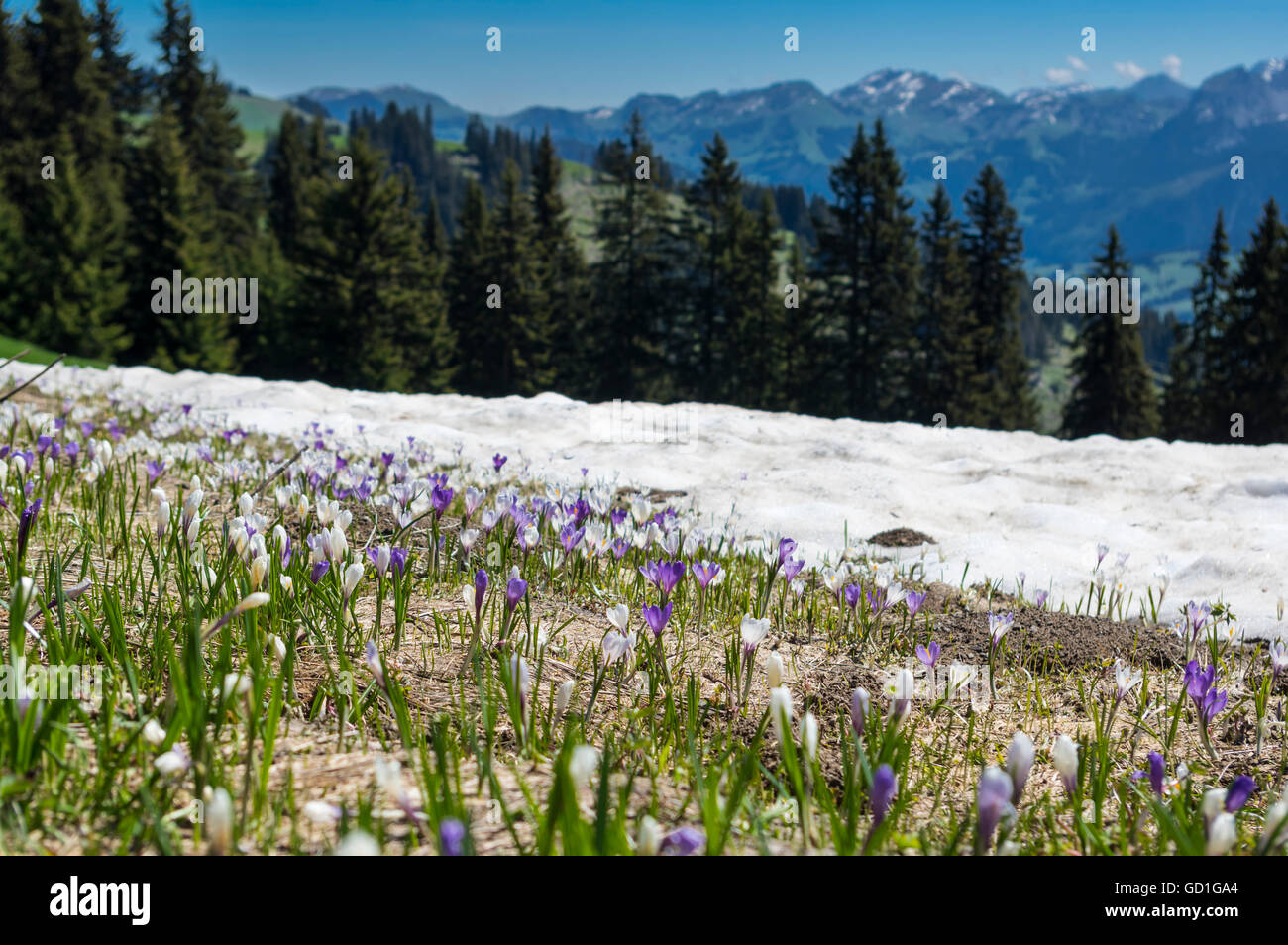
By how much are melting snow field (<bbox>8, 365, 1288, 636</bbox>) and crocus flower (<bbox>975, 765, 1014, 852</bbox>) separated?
11.2 feet

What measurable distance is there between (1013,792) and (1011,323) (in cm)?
5063

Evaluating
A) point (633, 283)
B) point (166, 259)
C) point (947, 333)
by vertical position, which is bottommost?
point (947, 333)

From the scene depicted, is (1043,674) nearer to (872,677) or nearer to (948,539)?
(872,677)

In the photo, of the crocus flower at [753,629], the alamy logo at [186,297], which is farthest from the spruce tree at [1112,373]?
the crocus flower at [753,629]

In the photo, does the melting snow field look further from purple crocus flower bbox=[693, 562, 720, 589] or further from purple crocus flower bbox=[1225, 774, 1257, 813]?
purple crocus flower bbox=[1225, 774, 1257, 813]

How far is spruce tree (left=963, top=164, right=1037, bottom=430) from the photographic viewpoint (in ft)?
143

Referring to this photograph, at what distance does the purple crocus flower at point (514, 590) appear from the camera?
93.6 inches

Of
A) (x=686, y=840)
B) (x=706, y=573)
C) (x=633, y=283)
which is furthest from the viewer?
(x=633, y=283)

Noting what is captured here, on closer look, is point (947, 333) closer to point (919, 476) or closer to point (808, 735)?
point (919, 476)

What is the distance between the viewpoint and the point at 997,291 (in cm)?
4506

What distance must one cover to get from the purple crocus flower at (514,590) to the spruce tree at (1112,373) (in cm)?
4385

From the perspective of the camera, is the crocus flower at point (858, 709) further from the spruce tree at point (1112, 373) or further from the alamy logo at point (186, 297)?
the spruce tree at point (1112, 373)
